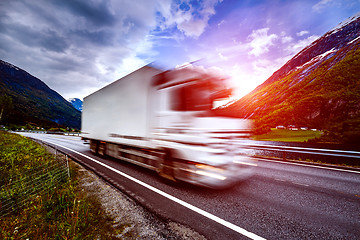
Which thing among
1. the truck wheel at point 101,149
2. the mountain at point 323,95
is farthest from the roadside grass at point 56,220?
the mountain at point 323,95

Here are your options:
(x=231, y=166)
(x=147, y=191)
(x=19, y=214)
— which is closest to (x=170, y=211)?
(x=147, y=191)

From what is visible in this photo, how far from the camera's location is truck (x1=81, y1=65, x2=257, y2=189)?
3.78m

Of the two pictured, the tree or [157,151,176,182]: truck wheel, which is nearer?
[157,151,176,182]: truck wheel

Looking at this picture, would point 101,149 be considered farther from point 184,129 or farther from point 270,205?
point 270,205

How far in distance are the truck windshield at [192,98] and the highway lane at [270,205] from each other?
90.5 inches

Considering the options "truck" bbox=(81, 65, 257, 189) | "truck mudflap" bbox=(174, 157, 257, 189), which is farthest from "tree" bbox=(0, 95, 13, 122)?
"truck mudflap" bbox=(174, 157, 257, 189)

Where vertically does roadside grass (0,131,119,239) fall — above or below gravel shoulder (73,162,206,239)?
above

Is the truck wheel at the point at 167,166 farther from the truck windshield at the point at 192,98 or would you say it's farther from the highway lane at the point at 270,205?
the truck windshield at the point at 192,98

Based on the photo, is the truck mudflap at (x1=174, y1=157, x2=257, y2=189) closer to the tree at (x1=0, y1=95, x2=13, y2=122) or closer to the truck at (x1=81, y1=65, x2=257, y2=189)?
the truck at (x1=81, y1=65, x2=257, y2=189)

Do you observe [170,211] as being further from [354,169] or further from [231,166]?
[354,169]

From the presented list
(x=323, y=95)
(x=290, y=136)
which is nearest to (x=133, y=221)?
(x=290, y=136)

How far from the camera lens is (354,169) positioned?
6.07 meters

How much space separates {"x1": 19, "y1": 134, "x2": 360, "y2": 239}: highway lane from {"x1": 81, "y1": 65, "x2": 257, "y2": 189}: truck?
0.42m

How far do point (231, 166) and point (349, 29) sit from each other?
253 metres
